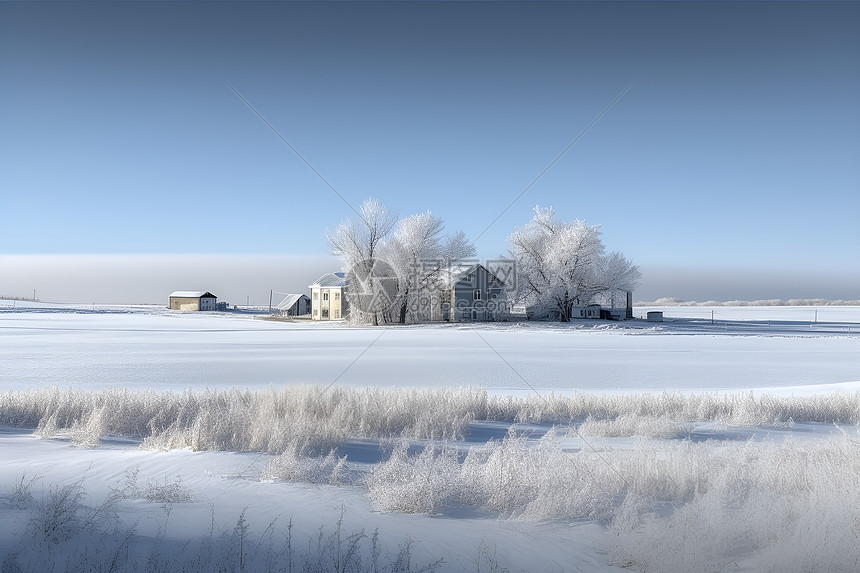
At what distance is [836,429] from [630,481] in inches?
247

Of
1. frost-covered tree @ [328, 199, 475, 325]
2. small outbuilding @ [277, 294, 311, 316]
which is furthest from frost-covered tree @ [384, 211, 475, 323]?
small outbuilding @ [277, 294, 311, 316]

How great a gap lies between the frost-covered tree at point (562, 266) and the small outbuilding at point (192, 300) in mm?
46348

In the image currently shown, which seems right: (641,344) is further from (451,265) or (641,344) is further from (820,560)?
(820,560)

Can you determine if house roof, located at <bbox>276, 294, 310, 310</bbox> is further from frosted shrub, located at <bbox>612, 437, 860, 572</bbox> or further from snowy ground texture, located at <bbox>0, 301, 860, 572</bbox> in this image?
frosted shrub, located at <bbox>612, 437, 860, 572</bbox>

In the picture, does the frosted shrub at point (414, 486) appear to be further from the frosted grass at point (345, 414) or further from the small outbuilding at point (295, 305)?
the small outbuilding at point (295, 305)

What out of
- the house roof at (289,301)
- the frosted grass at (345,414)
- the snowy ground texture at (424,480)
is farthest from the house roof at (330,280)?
the frosted grass at (345,414)

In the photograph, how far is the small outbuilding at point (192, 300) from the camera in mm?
77938

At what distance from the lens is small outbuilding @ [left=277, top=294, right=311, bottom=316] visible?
67062 mm

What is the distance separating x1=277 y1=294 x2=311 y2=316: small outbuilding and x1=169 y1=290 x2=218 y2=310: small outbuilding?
53.6 feet

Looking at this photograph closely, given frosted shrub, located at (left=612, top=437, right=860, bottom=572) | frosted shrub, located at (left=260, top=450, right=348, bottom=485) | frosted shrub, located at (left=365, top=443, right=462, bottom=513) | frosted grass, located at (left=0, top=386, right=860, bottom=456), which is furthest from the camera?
frosted grass, located at (left=0, top=386, right=860, bottom=456)

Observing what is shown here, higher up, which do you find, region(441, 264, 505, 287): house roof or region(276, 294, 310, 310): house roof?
region(441, 264, 505, 287): house roof

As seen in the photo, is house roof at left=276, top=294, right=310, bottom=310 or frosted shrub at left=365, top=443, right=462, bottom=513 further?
house roof at left=276, top=294, right=310, bottom=310

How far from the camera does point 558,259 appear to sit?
52688 mm

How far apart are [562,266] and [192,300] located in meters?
53.1
